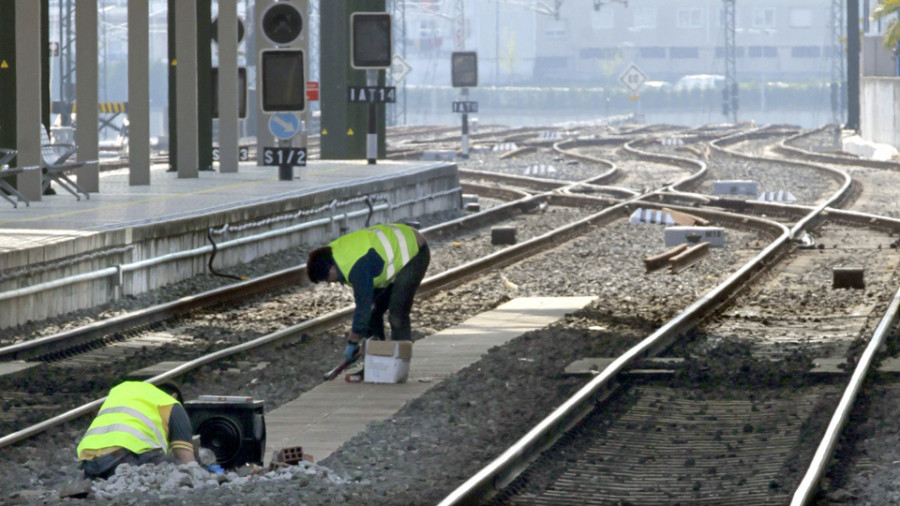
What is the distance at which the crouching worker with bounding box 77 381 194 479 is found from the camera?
710cm

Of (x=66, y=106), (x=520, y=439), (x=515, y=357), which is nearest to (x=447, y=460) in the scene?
(x=520, y=439)

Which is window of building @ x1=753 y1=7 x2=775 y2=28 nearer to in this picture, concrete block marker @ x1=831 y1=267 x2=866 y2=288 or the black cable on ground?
concrete block marker @ x1=831 y1=267 x2=866 y2=288

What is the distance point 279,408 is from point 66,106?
134ft

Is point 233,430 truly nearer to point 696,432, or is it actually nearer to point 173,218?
point 696,432

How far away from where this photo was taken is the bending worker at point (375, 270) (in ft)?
31.5

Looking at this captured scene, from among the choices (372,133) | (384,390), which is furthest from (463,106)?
(384,390)

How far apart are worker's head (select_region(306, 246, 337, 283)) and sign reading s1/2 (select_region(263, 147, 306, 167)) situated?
12.5m

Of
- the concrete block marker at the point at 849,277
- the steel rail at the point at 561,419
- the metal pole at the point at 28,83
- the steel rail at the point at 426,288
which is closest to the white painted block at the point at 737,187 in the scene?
the steel rail at the point at 426,288

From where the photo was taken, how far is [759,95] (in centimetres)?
10262

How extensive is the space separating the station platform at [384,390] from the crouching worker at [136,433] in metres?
0.85

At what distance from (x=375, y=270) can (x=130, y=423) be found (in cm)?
294

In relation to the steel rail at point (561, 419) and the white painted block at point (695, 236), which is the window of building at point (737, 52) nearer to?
the white painted block at point (695, 236)

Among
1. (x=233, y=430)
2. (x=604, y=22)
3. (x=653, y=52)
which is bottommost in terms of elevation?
(x=233, y=430)

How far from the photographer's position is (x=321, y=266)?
9.42m
